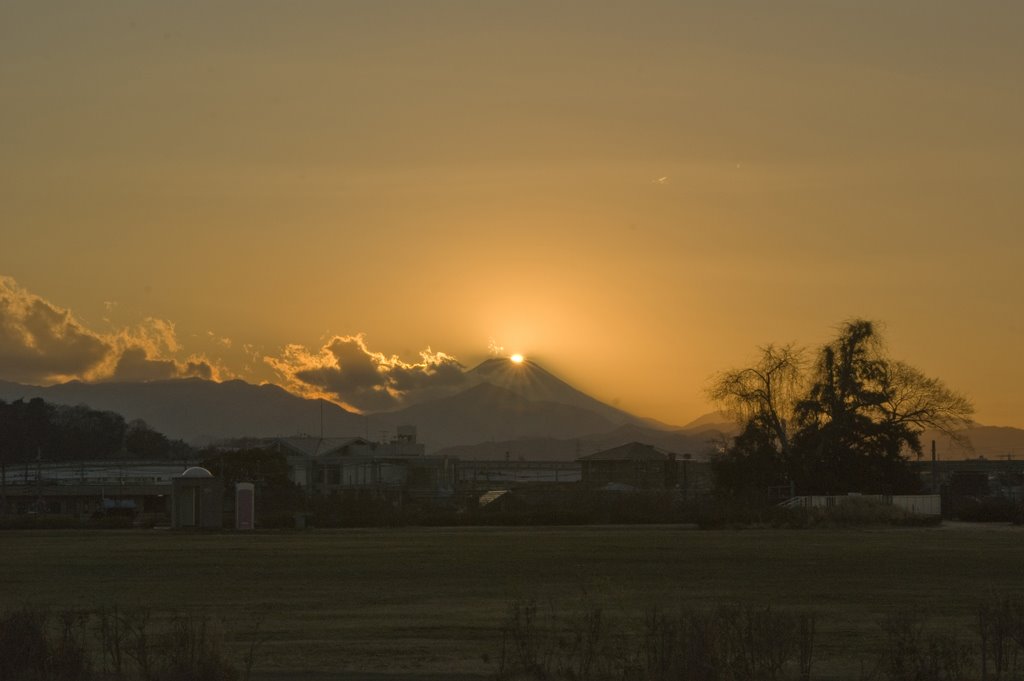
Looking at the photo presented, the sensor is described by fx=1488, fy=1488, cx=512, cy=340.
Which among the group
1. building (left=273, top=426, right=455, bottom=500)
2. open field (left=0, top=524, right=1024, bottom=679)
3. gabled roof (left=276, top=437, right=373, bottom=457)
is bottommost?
open field (left=0, top=524, right=1024, bottom=679)

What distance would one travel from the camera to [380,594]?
29062mm

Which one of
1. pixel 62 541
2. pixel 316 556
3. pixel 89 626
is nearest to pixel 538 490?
pixel 62 541

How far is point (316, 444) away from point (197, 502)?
87.4 m

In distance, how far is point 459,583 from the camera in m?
31.8

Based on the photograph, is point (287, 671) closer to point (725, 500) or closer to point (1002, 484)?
point (725, 500)

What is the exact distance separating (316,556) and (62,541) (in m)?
18.6

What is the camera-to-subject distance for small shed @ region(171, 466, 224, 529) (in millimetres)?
72812

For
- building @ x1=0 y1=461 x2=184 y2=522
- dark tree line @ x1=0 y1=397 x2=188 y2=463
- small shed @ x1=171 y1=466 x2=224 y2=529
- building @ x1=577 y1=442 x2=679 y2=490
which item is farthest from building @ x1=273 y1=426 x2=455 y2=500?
small shed @ x1=171 y1=466 x2=224 y2=529

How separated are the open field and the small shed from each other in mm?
16622

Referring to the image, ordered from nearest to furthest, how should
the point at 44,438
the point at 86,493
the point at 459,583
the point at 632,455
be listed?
the point at 459,583 < the point at 86,493 < the point at 632,455 < the point at 44,438

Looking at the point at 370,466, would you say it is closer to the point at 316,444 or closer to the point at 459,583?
the point at 316,444

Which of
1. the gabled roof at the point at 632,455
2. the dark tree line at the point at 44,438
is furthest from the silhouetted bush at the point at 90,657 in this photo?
the dark tree line at the point at 44,438

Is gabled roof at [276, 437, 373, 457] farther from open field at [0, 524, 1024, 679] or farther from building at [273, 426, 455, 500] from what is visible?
open field at [0, 524, 1024, 679]

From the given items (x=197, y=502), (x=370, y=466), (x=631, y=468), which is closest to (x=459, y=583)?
(x=197, y=502)
